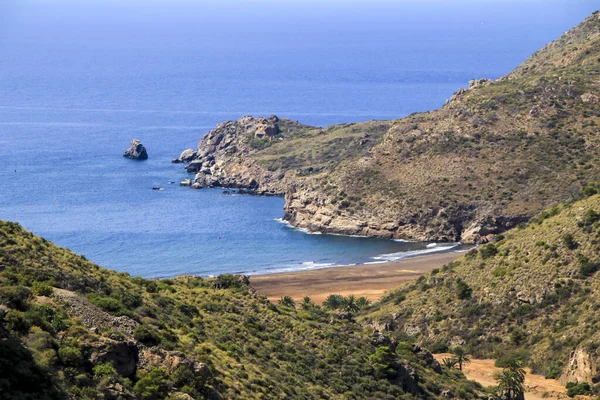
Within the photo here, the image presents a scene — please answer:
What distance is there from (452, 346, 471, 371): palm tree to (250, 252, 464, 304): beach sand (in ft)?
67.8

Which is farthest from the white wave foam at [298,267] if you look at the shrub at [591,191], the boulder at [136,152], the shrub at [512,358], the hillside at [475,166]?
the boulder at [136,152]

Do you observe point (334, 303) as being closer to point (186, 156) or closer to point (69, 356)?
point (69, 356)

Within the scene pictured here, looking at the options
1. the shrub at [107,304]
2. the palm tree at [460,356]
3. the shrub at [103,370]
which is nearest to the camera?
the shrub at [103,370]

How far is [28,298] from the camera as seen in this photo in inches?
1224

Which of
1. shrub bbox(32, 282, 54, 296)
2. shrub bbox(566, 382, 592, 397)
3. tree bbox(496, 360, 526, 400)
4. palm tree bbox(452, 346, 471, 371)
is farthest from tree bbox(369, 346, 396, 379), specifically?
shrub bbox(32, 282, 54, 296)

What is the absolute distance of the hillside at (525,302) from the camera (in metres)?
61.3

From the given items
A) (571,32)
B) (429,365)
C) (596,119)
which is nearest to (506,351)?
(429,365)

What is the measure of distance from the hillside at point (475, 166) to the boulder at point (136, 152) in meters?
33.7

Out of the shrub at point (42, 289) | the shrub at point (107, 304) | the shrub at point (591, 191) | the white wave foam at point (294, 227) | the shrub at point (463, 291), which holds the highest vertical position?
the shrub at point (591, 191)

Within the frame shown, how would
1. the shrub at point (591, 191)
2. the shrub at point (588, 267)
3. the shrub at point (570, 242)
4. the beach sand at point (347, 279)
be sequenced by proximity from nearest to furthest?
1. the shrub at point (588, 267)
2. the shrub at point (570, 242)
3. the shrub at point (591, 191)
4. the beach sand at point (347, 279)

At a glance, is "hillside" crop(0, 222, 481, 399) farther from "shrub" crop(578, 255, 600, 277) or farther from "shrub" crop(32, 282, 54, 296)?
"shrub" crop(578, 255, 600, 277)

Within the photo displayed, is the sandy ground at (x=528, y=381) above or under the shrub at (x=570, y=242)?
under

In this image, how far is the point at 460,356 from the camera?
59.2m

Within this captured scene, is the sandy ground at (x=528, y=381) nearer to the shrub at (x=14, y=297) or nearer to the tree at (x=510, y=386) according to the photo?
the tree at (x=510, y=386)
